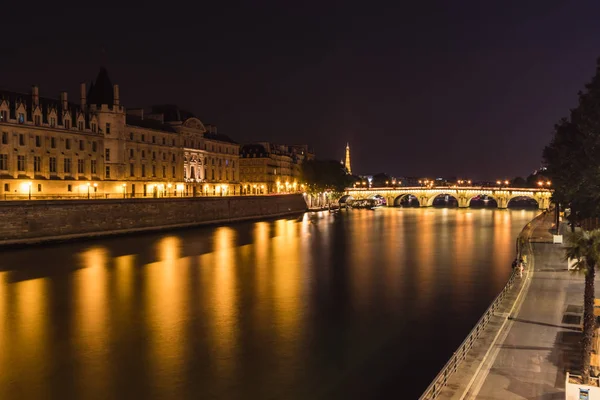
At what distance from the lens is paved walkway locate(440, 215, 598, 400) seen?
484 inches

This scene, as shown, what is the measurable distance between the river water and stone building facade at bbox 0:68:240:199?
14061 millimetres

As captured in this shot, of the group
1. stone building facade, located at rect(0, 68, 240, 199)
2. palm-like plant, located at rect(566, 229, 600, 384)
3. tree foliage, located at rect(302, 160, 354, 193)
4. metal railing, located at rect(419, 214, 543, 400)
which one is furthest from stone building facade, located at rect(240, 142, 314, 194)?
palm-like plant, located at rect(566, 229, 600, 384)

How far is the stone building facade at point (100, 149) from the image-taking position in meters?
55.4

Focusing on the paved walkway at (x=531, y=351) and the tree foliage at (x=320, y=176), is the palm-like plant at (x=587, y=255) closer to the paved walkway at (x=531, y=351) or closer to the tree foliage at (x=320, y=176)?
the paved walkway at (x=531, y=351)

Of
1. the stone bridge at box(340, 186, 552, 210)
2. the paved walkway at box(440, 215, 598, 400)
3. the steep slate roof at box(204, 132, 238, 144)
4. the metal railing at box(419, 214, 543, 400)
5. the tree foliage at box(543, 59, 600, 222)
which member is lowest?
the paved walkway at box(440, 215, 598, 400)

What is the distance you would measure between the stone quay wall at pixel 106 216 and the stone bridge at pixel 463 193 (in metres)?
71.4

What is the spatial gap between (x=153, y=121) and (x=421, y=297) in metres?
62.8

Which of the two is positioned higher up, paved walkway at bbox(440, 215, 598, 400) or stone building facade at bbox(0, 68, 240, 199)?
stone building facade at bbox(0, 68, 240, 199)

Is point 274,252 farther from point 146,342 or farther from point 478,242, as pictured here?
point 146,342

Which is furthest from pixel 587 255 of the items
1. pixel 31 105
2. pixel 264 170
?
pixel 264 170

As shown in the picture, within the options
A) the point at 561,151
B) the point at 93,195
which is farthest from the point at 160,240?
the point at 561,151

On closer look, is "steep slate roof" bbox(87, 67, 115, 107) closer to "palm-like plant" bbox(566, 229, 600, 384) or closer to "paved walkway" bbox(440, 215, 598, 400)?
"paved walkway" bbox(440, 215, 598, 400)

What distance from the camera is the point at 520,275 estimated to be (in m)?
26.9

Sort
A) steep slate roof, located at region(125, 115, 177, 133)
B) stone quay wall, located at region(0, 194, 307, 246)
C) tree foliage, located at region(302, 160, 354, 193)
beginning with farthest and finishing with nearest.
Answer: tree foliage, located at region(302, 160, 354, 193)
steep slate roof, located at region(125, 115, 177, 133)
stone quay wall, located at region(0, 194, 307, 246)
